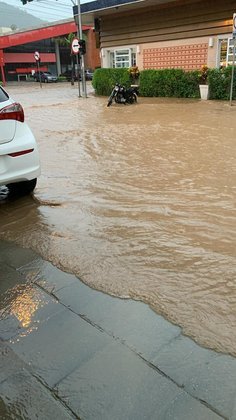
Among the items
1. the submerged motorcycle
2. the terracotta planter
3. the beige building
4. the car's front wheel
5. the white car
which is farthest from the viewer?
the beige building

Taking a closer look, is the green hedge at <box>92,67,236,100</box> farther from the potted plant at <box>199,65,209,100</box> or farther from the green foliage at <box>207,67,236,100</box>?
the potted plant at <box>199,65,209,100</box>

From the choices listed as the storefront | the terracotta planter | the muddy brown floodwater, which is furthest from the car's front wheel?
the storefront

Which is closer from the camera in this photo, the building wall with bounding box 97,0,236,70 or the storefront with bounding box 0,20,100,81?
the building wall with bounding box 97,0,236,70

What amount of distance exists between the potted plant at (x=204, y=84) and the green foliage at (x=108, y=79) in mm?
4024

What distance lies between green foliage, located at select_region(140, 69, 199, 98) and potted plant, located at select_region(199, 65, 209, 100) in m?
0.23

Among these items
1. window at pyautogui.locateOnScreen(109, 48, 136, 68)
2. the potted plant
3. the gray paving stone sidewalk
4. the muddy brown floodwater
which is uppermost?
window at pyautogui.locateOnScreen(109, 48, 136, 68)

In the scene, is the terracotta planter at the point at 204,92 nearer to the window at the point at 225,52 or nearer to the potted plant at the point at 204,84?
the potted plant at the point at 204,84

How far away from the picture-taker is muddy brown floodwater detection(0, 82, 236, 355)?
269 centimetres

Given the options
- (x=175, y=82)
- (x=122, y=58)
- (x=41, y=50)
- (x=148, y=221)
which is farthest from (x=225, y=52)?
(x=41, y=50)

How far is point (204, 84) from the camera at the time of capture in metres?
15.6

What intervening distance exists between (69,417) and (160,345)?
2.14ft

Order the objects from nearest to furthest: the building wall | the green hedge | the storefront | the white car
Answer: the white car < the green hedge < the building wall < the storefront

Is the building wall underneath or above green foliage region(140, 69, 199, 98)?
above

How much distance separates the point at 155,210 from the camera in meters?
4.29
